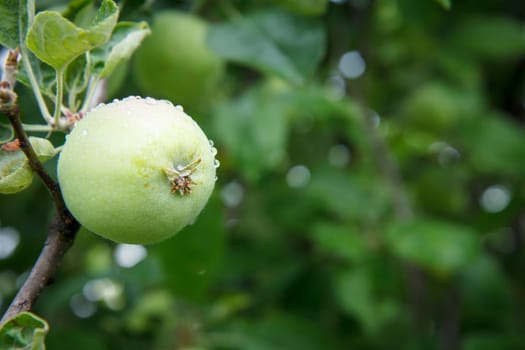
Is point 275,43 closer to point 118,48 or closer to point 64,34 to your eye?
point 118,48

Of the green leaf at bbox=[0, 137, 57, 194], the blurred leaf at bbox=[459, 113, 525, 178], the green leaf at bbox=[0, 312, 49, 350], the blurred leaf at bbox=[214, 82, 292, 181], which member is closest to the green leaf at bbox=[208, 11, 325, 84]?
the blurred leaf at bbox=[214, 82, 292, 181]

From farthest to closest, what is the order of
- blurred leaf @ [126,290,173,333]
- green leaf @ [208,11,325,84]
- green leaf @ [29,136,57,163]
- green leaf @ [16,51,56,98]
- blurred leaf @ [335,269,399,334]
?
1. blurred leaf @ [126,290,173,333]
2. blurred leaf @ [335,269,399,334]
3. green leaf @ [208,11,325,84]
4. green leaf @ [16,51,56,98]
5. green leaf @ [29,136,57,163]

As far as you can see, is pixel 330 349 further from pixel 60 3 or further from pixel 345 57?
pixel 60 3

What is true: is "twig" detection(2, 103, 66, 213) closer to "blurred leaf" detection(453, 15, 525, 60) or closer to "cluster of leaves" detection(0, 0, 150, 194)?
"cluster of leaves" detection(0, 0, 150, 194)

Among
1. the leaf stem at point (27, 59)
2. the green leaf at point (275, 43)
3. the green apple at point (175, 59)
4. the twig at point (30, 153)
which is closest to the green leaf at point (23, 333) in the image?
the twig at point (30, 153)

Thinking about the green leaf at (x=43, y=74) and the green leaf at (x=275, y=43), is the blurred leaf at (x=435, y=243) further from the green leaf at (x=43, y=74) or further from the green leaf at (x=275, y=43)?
the green leaf at (x=43, y=74)
